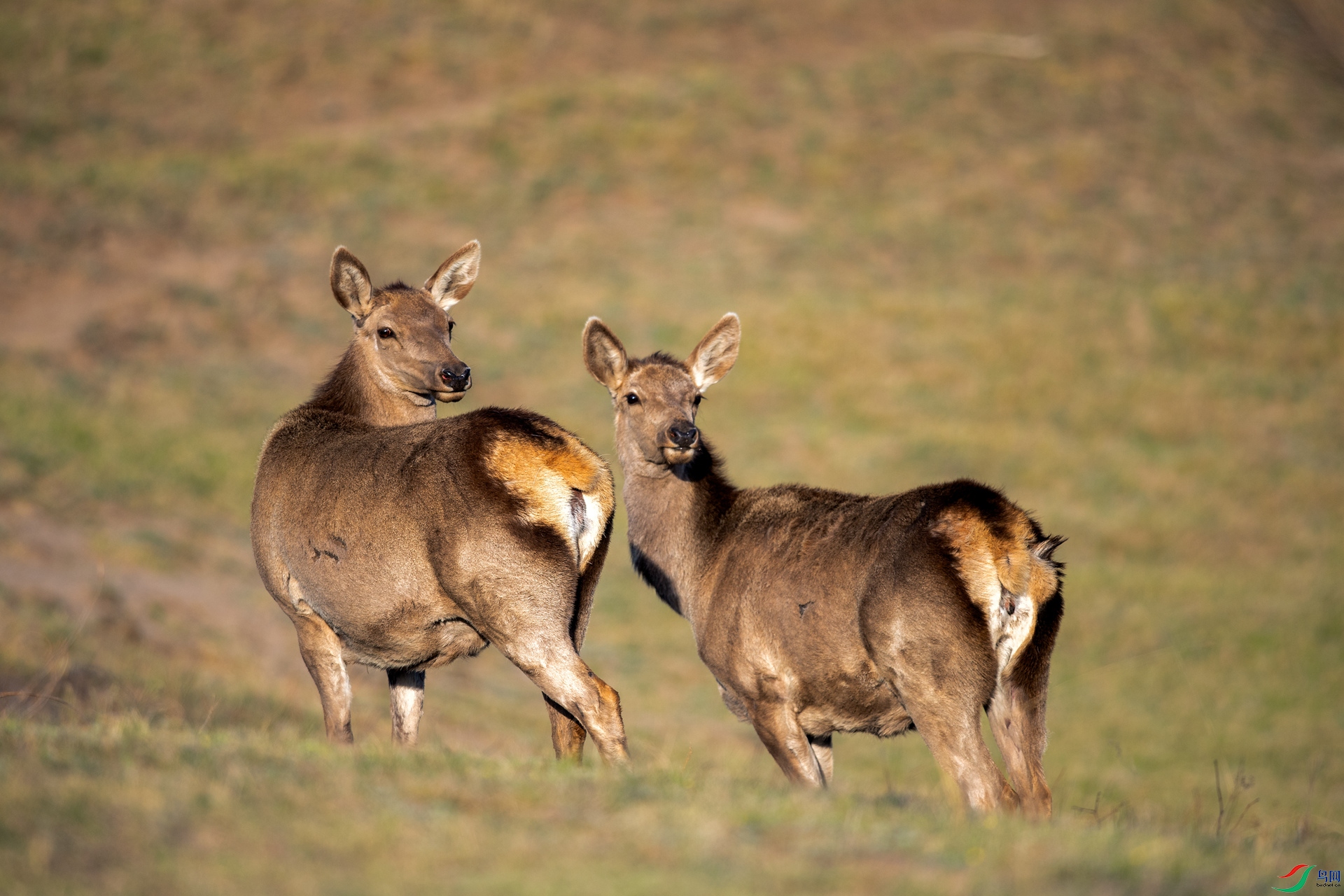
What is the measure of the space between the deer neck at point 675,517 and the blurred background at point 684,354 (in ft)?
4.96

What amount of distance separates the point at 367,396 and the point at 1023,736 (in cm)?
528

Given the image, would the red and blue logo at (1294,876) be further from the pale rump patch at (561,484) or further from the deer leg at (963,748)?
the pale rump patch at (561,484)

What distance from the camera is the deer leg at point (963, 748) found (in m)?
6.83

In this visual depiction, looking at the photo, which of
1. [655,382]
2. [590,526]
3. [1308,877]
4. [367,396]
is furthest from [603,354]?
[1308,877]

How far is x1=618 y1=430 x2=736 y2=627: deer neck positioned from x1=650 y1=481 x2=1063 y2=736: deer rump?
1.34 feet

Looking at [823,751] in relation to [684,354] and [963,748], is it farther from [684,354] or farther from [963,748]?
[684,354]

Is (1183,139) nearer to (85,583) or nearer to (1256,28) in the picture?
(1256,28)

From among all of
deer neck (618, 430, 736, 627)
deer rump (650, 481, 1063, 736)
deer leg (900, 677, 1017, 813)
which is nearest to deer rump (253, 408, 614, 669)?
deer rump (650, 481, 1063, 736)

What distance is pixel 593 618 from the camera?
20875mm

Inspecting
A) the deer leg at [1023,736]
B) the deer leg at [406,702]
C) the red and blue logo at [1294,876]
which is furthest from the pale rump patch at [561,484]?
the red and blue logo at [1294,876]

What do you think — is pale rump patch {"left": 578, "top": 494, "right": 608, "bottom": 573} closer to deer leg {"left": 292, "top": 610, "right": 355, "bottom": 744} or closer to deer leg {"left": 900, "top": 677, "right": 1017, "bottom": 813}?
deer leg {"left": 292, "top": 610, "right": 355, "bottom": 744}

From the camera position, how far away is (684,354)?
94.7ft

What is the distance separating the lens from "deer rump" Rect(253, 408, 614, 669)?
23.2 ft

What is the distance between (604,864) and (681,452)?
4.51 metres
